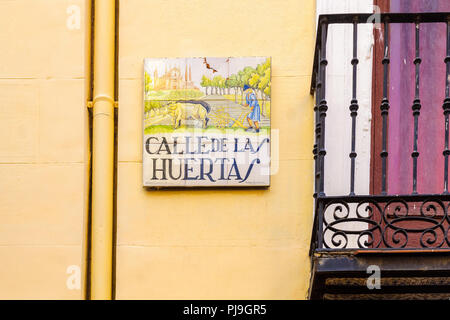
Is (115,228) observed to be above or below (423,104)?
below

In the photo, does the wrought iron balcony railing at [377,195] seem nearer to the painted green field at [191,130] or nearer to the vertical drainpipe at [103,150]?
the painted green field at [191,130]

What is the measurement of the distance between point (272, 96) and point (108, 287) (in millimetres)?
1823

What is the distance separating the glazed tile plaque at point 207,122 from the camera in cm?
473

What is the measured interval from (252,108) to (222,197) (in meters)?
0.68

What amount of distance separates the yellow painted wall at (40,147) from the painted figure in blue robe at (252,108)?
1212 mm

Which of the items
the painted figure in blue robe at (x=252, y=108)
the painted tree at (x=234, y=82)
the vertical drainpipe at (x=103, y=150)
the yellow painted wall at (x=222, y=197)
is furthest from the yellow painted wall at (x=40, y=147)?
the painted figure in blue robe at (x=252, y=108)

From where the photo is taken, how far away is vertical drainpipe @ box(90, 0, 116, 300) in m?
4.68

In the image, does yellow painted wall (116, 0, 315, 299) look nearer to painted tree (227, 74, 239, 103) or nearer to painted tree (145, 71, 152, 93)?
painted tree (145, 71, 152, 93)

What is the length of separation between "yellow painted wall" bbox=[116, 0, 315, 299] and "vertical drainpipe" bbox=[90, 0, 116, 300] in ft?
0.25

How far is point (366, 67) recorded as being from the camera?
480 centimetres

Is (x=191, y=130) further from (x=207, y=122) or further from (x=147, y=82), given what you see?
(x=147, y=82)

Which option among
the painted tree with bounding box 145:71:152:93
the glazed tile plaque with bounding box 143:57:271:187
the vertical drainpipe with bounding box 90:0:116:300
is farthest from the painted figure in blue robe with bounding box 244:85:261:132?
the vertical drainpipe with bounding box 90:0:116:300
